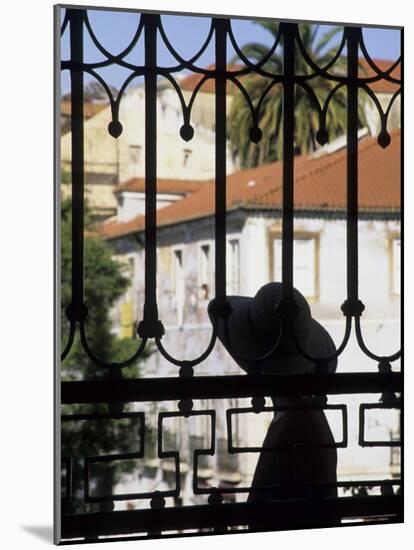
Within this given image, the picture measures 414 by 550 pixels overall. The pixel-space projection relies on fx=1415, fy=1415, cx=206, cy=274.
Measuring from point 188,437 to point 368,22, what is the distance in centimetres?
180

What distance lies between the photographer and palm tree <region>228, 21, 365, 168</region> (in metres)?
5.39

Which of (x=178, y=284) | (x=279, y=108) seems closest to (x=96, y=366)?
(x=178, y=284)

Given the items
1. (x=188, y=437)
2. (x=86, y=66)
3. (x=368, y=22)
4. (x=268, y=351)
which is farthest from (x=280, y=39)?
(x=188, y=437)

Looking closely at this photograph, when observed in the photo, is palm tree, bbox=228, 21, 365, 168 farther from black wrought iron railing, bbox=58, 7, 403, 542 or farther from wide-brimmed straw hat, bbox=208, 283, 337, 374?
wide-brimmed straw hat, bbox=208, 283, 337, 374

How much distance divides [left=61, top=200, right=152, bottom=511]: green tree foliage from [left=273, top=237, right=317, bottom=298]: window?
24.4 inches

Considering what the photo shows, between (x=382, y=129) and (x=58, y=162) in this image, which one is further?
(x=382, y=129)

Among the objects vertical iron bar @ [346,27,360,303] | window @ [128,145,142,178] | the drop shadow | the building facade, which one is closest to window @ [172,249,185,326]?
the building facade

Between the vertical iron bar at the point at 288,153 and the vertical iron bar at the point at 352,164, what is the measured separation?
0.25 meters

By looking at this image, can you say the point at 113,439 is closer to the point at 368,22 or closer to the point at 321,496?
the point at 321,496

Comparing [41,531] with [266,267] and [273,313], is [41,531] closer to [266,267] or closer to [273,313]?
[273,313]

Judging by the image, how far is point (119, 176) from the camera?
5211 millimetres

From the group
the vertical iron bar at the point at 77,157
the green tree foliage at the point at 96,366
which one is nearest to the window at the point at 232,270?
the green tree foliage at the point at 96,366

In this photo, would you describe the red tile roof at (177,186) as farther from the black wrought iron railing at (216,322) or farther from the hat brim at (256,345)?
the hat brim at (256,345)

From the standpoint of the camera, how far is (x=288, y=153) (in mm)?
5457
